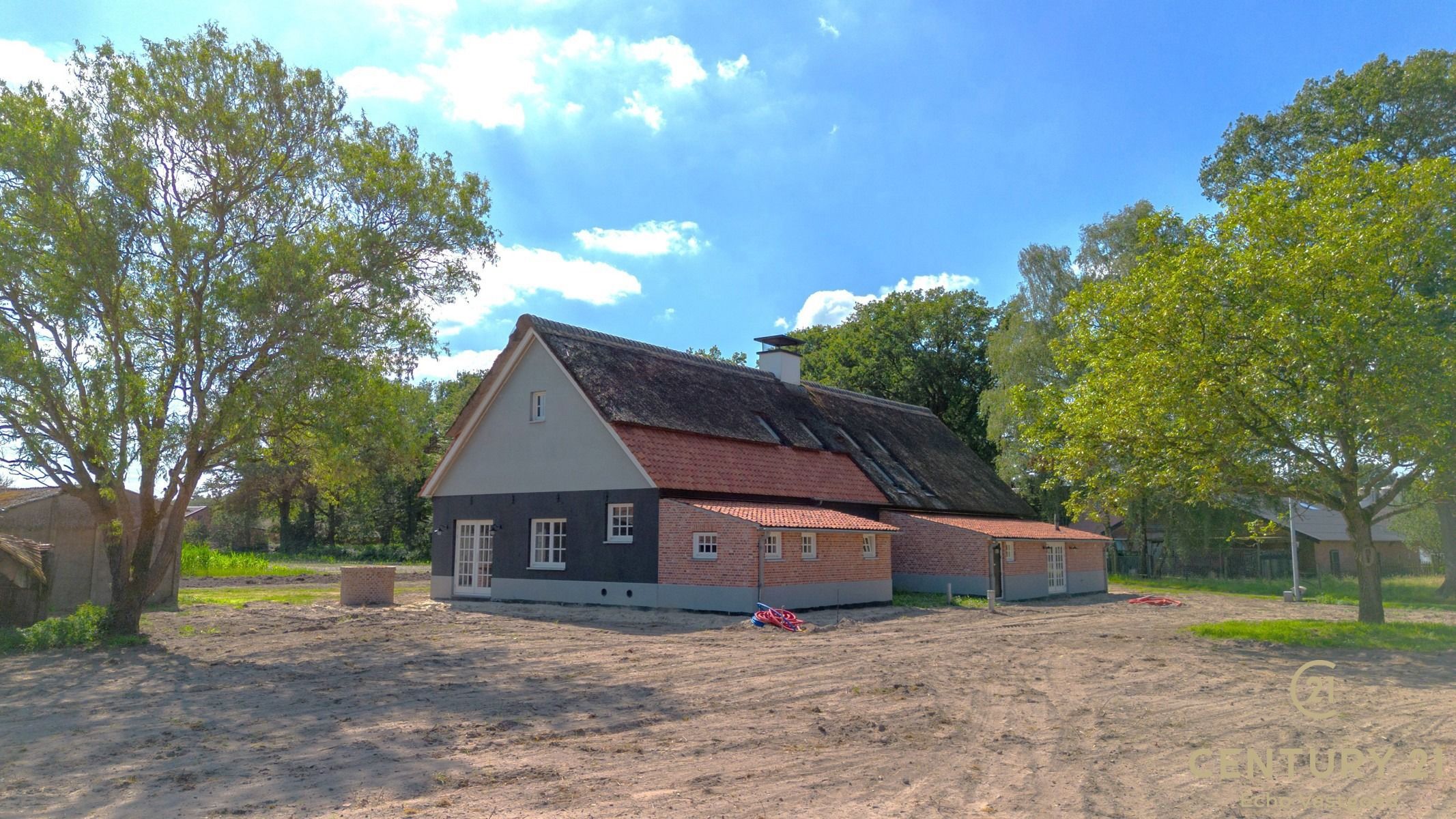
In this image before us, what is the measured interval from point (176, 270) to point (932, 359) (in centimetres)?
3501

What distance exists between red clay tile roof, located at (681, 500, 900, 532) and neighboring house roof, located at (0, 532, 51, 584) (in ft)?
38.4

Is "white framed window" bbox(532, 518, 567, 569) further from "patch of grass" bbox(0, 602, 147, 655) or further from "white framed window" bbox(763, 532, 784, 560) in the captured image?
"patch of grass" bbox(0, 602, 147, 655)

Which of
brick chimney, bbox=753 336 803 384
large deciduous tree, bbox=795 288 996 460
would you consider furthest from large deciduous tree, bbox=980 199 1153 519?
brick chimney, bbox=753 336 803 384

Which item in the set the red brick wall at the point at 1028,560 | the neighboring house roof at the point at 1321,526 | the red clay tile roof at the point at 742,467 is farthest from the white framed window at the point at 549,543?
the neighboring house roof at the point at 1321,526

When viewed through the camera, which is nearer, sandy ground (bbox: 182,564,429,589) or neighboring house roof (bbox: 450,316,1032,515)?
neighboring house roof (bbox: 450,316,1032,515)

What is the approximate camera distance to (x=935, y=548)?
26.0 meters

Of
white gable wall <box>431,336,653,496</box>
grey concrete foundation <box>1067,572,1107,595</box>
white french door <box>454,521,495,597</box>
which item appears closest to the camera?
white gable wall <box>431,336,653,496</box>

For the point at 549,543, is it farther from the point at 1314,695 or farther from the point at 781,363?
the point at 1314,695

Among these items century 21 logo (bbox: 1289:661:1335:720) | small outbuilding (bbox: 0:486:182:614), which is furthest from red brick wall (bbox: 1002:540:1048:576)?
small outbuilding (bbox: 0:486:182:614)

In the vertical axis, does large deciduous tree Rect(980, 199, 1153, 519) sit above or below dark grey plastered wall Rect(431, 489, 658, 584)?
above

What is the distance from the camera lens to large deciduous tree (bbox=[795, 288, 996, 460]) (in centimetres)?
4347

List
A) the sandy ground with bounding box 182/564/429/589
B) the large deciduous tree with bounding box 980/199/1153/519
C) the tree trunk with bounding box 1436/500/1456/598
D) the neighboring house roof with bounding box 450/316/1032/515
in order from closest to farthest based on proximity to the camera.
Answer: the neighboring house roof with bounding box 450/316/1032/515, the sandy ground with bounding box 182/564/429/589, the tree trunk with bounding box 1436/500/1456/598, the large deciduous tree with bounding box 980/199/1153/519

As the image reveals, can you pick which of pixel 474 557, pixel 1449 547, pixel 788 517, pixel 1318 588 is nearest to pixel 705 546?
pixel 788 517

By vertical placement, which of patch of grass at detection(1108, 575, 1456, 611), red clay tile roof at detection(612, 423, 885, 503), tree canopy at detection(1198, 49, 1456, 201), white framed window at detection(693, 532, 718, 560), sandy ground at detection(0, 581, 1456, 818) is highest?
tree canopy at detection(1198, 49, 1456, 201)
